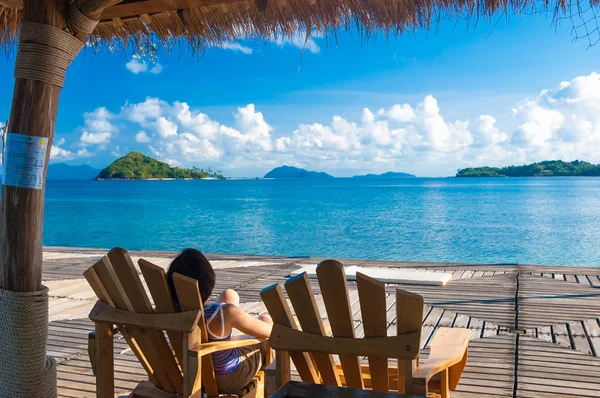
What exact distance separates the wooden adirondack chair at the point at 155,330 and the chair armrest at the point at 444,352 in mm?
678

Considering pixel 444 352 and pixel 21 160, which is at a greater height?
pixel 21 160

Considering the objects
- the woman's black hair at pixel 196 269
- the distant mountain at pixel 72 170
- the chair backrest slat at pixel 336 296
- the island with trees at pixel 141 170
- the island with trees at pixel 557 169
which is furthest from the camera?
the distant mountain at pixel 72 170

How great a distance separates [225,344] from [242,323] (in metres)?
0.15

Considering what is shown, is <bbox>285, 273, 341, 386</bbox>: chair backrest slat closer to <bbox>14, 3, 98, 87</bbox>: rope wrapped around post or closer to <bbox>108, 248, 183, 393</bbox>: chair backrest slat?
<bbox>108, 248, 183, 393</bbox>: chair backrest slat

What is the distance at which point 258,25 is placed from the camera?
2.92 meters

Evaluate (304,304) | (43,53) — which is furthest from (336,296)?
(43,53)

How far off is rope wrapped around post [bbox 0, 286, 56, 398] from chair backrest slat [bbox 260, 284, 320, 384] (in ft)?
2.96

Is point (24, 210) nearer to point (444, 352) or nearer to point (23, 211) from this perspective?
point (23, 211)

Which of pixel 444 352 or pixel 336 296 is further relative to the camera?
pixel 444 352

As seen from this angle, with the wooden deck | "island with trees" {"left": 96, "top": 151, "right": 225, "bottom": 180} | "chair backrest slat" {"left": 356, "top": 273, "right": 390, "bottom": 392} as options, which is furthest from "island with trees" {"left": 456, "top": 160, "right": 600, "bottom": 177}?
"chair backrest slat" {"left": 356, "top": 273, "right": 390, "bottom": 392}

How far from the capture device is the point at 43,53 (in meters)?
2.05

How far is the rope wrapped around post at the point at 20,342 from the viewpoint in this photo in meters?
2.02

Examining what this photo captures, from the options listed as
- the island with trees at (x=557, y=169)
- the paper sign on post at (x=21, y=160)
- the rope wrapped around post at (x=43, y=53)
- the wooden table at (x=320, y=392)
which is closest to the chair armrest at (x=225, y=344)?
the wooden table at (x=320, y=392)

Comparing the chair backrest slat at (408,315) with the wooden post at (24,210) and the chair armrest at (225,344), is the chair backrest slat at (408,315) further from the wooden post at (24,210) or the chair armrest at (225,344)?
the wooden post at (24,210)
